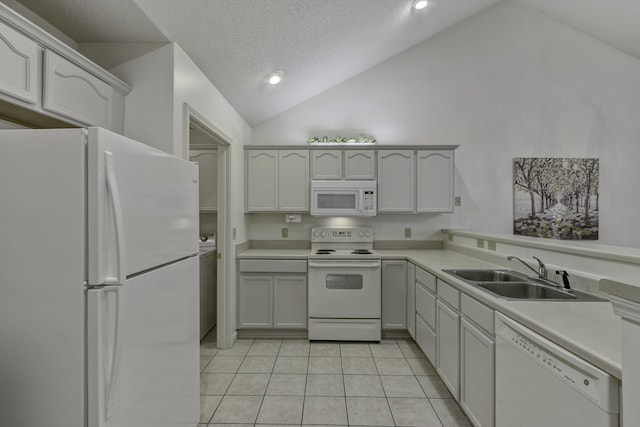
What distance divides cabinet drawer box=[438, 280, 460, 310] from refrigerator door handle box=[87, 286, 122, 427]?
1.86 m

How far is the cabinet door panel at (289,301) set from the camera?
3205 mm

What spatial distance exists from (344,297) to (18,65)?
2.80 meters

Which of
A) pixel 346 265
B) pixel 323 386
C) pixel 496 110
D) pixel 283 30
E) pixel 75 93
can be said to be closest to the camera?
pixel 75 93

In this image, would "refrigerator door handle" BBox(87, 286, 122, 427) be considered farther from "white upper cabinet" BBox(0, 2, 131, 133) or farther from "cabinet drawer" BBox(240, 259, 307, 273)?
"cabinet drawer" BBox(240, 259, 307, 273)

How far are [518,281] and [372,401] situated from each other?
1.34 m

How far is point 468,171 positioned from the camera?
3754 mm

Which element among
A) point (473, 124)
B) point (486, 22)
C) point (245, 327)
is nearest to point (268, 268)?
point (245, 327)

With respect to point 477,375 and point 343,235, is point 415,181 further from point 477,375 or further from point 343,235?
point 477,375

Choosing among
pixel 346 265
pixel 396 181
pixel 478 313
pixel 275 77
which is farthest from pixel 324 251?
pixel 478 313

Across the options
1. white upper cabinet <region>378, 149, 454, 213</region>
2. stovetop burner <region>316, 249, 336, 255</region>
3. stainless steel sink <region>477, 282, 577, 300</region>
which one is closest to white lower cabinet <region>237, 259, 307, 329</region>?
stovetop burner <region>316, 249, 336, 255</region>

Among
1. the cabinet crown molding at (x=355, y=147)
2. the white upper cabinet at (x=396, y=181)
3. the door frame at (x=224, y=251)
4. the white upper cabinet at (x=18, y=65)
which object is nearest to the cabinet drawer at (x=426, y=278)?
Answer: the white upper cabinet at (x=396, y=181)

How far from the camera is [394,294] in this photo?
3.18m

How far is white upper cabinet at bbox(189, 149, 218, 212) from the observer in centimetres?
358

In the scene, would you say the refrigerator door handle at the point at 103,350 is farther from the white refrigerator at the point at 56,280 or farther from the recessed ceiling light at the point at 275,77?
the recessed ceiling light at the point at 275,77
